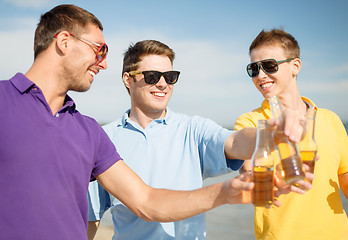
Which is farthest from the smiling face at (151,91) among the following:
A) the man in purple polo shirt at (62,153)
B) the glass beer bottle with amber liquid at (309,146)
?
the glass beer bottle with amber liquid at (309,146)

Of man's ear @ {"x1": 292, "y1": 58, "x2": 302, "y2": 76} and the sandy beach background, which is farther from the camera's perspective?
the sandy beach background

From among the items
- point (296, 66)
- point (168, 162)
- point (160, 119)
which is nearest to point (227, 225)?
point (296, 66)

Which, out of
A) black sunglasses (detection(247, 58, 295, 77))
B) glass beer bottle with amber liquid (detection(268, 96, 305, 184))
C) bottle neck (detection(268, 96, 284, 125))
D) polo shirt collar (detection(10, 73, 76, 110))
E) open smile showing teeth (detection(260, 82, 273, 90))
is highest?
black sunglasses (detection(247, 58, 295, 77))

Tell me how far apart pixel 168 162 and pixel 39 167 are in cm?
120

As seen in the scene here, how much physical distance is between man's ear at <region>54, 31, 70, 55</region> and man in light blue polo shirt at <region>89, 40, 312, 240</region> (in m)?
0.99

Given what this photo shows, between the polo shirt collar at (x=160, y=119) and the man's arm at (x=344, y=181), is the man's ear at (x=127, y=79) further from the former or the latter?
the man's arm at (x=344, y=181)

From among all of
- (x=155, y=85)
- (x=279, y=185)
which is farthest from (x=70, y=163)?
(x=155, y=85)

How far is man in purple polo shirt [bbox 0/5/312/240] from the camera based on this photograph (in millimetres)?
2029

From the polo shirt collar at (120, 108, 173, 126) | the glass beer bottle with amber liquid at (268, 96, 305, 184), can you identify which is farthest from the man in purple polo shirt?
the polo shirt collar at (120, 108, 173, 126)

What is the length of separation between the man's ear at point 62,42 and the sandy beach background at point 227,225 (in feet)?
21.3

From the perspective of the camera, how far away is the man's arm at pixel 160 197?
2.22 meters

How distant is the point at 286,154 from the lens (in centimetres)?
186

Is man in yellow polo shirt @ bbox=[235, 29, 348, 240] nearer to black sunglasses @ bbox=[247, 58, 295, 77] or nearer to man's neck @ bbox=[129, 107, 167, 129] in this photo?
black sunglasses @ bbox=[247, 58, 295, 77]

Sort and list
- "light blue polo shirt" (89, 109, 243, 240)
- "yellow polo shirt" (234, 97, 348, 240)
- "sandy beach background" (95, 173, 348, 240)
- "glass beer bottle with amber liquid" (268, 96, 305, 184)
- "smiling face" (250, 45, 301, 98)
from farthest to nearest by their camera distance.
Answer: "sandy beach background" (95, 173, 348, 240), "smiling face" (250, 45, 301, 98), "yellow polo shirt" (234, 97, 348, 240), "light blue polo shirt" (89, 109, 243, 240), "glass beer bottle with amber liquid" (268, 96, 305, 184)
